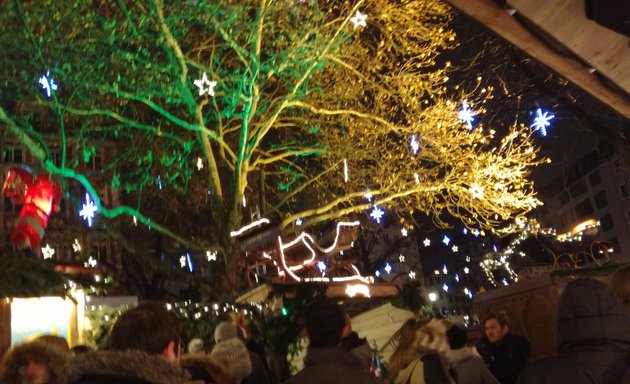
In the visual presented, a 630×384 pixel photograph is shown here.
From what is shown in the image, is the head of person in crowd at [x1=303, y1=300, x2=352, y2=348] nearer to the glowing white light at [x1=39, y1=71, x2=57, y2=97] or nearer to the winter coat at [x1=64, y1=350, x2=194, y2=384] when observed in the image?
the winter coat at [x1=64, y1=350, x2=194, y2=384]

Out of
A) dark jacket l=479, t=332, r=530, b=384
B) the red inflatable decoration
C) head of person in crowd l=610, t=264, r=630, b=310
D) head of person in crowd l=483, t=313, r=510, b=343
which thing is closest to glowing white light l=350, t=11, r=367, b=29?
the red inflatable decoration

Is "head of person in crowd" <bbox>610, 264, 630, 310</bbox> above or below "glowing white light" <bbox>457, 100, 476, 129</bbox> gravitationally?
below

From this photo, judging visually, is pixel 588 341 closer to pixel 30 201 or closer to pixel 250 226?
pixel 250 226

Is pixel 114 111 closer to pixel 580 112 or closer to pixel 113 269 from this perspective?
pixel 580 112

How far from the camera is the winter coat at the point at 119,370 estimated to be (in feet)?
6.13

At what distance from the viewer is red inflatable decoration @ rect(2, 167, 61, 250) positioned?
29.7 feet

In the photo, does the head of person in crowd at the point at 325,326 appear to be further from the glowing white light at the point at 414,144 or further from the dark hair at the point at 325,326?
the glowing white light at the point at 414,144

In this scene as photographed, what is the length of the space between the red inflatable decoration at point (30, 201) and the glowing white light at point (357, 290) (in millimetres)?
4756

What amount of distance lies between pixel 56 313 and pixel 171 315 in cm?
669

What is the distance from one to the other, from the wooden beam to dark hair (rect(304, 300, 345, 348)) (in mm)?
1686

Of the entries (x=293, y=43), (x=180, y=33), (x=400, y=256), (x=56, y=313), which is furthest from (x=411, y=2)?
(x=400, y=256)

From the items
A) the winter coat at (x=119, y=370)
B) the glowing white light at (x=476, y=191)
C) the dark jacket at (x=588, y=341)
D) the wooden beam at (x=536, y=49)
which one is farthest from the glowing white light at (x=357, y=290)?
the winter coat at (x=119, y=370)

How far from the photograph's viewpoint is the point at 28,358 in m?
3.35

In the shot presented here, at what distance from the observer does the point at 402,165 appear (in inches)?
518
